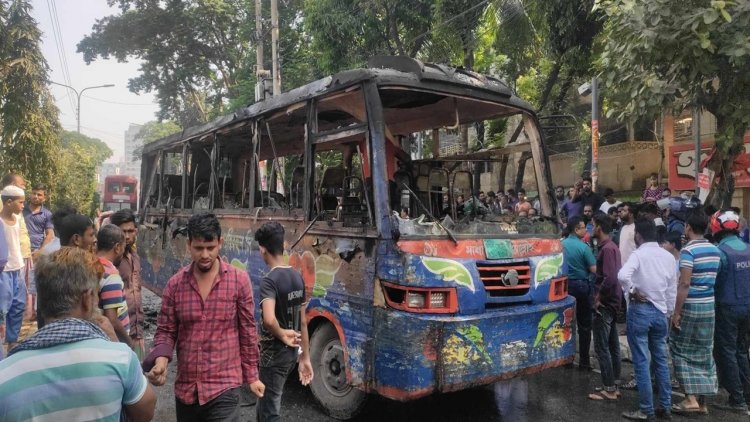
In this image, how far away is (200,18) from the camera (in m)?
20.9

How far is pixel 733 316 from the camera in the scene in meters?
4.72

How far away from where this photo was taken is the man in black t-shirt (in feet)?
10.6

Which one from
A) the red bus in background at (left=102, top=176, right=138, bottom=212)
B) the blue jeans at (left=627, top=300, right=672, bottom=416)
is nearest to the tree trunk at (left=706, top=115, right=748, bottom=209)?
the blue jeans at (left=627, top=300, right=672, bottom=416)

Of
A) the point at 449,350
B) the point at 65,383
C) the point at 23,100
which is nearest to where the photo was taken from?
the point at 65,383

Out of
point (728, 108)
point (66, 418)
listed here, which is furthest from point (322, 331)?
point (728, 108)

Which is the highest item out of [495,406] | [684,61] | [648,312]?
[684,61]

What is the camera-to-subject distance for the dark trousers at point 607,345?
16.3 feet

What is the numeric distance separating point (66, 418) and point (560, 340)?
3.87 m

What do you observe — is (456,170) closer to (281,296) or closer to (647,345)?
(647,345)

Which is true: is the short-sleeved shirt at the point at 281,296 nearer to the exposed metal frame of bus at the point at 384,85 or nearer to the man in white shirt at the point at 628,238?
the exposed metal frame of bus at the point at 384,85

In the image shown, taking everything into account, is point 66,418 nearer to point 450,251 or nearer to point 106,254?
point 106,254

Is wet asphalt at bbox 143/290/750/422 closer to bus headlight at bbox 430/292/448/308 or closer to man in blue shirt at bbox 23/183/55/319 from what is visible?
bus headlight at bbox 430/292/448/308

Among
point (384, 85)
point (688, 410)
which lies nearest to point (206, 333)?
point (384, 85)

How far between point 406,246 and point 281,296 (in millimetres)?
1051
